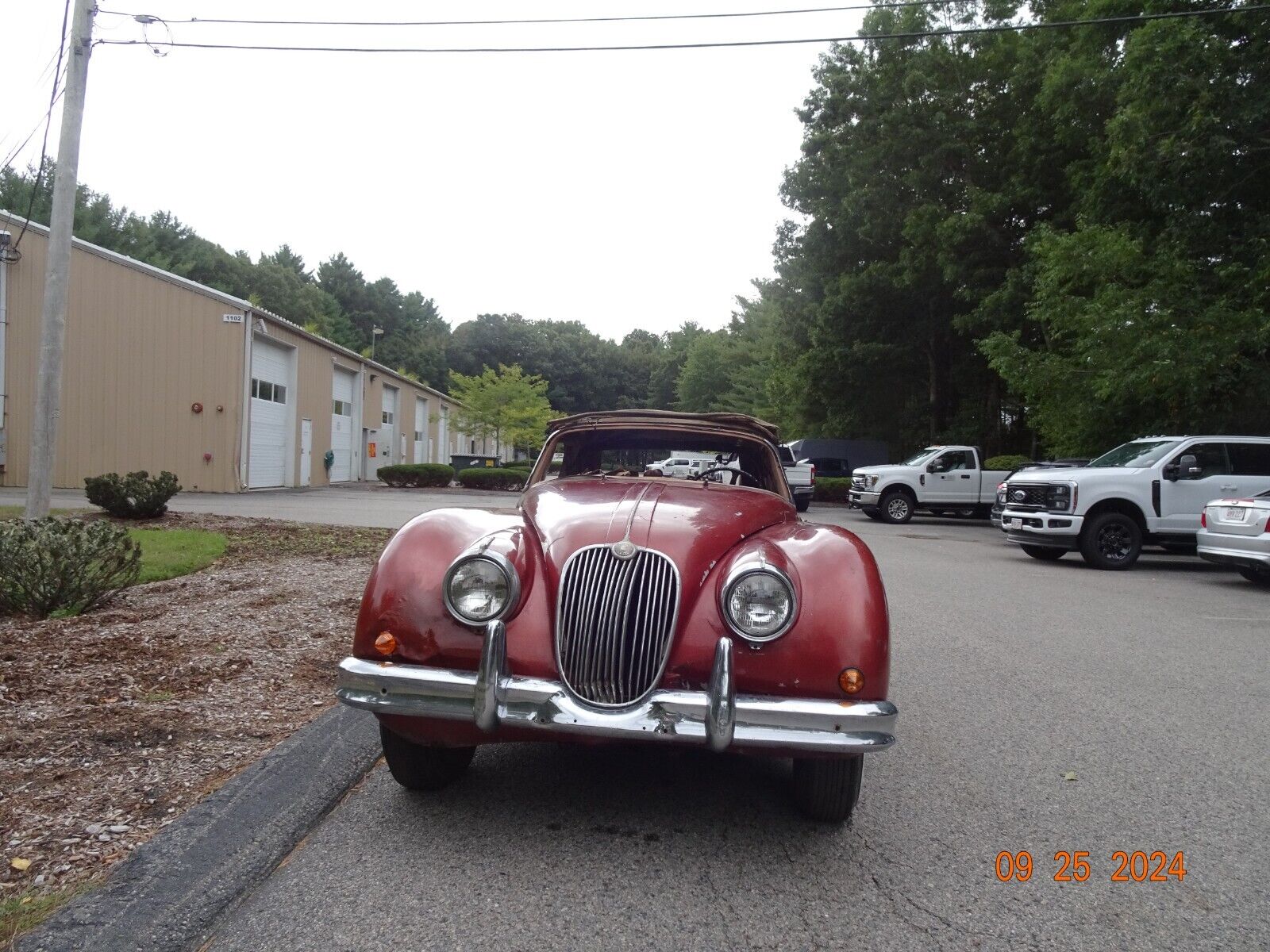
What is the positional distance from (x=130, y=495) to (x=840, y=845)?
1341cm

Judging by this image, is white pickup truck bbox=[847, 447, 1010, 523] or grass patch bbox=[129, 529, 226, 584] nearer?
grass patch bbox=[129, 529, 226, 584]

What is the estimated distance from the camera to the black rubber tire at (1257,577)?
1107cm

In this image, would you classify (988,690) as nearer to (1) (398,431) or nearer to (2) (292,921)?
(2) (292,921)

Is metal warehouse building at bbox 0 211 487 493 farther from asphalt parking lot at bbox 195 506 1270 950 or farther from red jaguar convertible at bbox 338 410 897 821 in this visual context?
red jaguar convertible at bbox 338 410 897 821

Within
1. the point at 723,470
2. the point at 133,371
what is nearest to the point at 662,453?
the point at 723,470

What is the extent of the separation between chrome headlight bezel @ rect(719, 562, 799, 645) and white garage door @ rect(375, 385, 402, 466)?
39.4 m

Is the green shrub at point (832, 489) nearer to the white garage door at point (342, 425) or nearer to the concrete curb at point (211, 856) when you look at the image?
the white garage door at point (342, 425)

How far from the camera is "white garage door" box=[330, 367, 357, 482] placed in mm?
34656

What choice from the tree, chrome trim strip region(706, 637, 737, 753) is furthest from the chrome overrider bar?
the tree

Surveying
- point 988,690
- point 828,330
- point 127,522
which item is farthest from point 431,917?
point 828,330

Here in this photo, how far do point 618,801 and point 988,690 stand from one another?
284 centimetres

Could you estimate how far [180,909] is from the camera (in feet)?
8.09

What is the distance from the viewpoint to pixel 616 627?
2.98 meters

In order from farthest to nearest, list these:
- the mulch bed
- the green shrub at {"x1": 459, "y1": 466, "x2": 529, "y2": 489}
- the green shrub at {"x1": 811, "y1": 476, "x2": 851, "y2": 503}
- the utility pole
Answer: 1. the green shrub at {"x1": 459, "y1": 466, "x2": 529, "y2": 489}
2. the green shrub at {"x1": 811, "y1": 476, "x2": 851, "y2": 503}
3. the utility pole
4. the mulch bed
